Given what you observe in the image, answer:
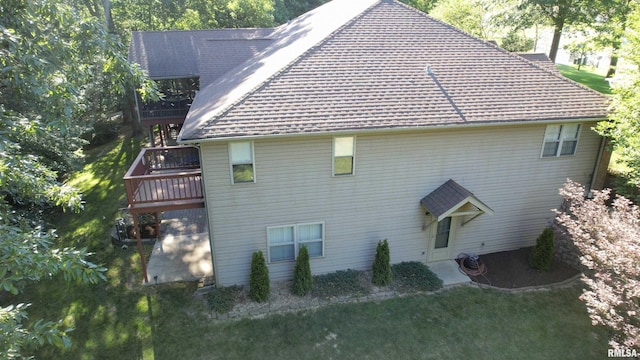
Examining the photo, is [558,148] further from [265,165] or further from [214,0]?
[214,0]

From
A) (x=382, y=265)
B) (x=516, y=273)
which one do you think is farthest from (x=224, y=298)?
(x=516, y=273)

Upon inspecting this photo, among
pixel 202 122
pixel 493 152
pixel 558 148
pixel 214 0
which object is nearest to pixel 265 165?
pixel 202 122

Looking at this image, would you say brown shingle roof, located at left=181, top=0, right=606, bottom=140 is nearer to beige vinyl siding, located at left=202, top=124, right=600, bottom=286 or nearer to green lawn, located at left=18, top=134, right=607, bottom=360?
beige vinyl siding, located at left=202, top=124, right=600, bottom=286

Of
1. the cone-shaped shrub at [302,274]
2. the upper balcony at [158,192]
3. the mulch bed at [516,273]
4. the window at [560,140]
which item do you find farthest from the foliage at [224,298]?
the window at [560,140]

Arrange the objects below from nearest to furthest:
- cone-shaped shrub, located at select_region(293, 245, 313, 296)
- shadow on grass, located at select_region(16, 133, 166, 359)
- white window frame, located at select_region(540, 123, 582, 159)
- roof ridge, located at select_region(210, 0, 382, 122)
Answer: shadow on grass, located at select_region(16, 133, 166, 359) < roof ridge, located at select_region(210, 0, 382, 122) < cone-shaped shrub, located at select_region(293, 245, 313, 296) < white window frame, located at select_region(540, 123, 582, 159)

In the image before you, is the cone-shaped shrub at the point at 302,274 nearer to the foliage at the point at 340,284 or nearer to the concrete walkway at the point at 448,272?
the foliage at the point at 340,284

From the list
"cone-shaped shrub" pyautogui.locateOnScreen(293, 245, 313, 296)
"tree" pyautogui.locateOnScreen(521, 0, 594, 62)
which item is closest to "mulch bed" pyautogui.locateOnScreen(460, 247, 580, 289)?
"cone-shaped shrub" pyautogui.locateOnScreen(293, 245, 313, 296)
